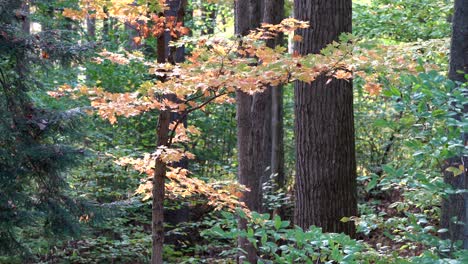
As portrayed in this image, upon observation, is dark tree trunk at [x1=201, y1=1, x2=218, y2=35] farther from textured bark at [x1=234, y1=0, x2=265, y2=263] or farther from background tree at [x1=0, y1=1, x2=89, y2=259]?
background tree at [x1=0, y1=1, x2=89, y2=259]

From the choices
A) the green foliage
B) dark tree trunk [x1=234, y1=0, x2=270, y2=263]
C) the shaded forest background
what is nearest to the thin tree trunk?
the shaded forest background

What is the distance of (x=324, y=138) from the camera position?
19.0ft

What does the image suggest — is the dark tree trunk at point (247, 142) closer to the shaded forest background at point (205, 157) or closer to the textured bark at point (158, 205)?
the shaded forest background at point (205, 157)

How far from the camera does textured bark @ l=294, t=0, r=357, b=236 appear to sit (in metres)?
5.79

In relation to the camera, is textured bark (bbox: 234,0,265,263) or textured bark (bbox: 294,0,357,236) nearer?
textured bark (bbox: 294,0,357,236)

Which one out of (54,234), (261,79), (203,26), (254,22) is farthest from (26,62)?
(203,26)

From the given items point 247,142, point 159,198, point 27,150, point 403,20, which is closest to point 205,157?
point 403,20

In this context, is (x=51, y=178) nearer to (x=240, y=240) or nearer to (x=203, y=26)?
(x=240, y=240)

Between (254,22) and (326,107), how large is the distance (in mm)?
2530

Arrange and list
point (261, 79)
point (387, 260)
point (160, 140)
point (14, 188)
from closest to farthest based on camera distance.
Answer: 1. point (387, 260)
2. point (261, 79)
3. point (160, 140)
4. point (14, 188)

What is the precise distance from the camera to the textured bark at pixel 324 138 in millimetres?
5789

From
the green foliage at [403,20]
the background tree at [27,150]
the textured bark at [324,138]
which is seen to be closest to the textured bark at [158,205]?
the textured bark at [324,138]

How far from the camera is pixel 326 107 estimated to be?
5.80 meters

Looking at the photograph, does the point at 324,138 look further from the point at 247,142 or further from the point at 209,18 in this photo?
the point at 209,18
